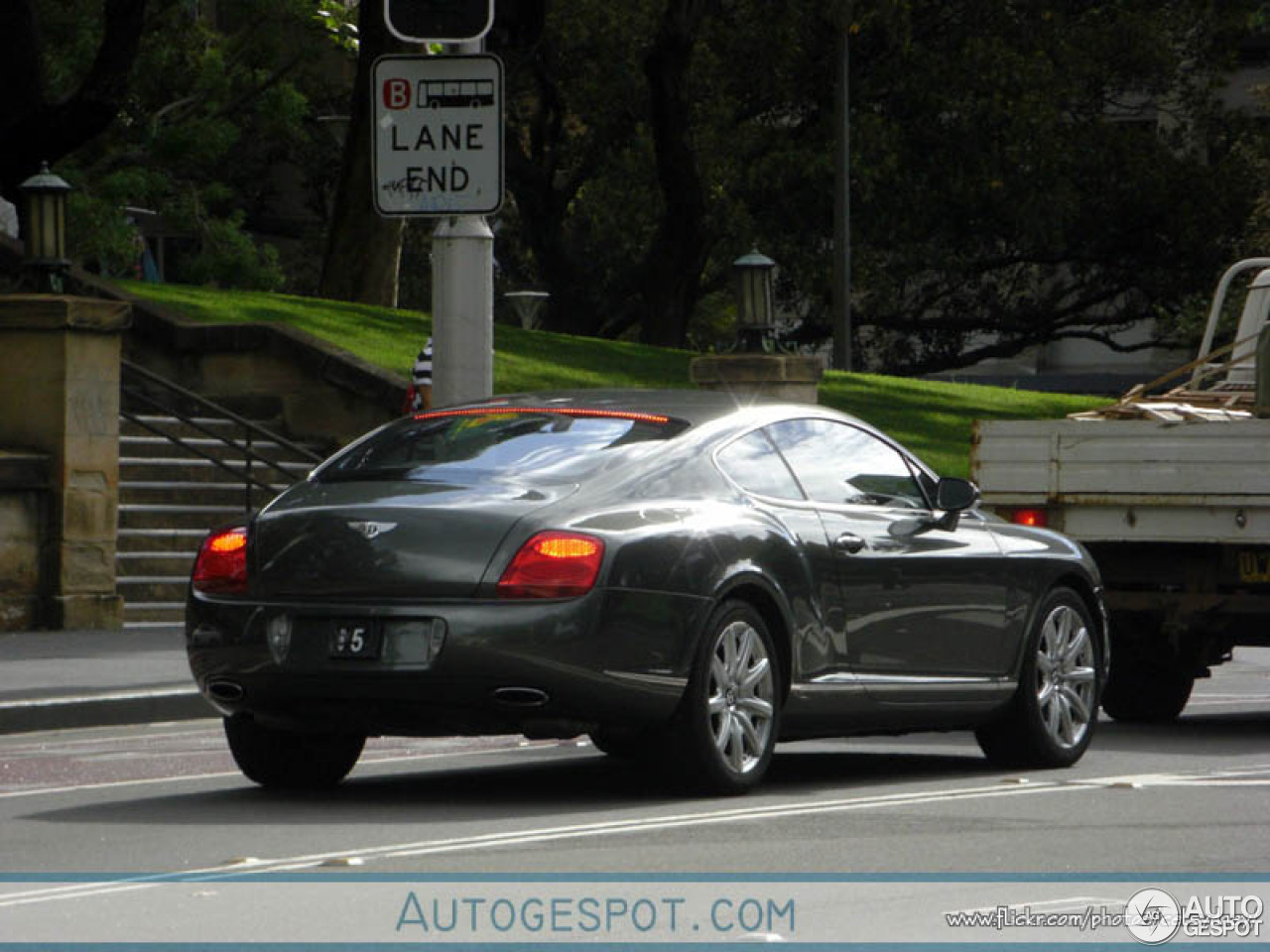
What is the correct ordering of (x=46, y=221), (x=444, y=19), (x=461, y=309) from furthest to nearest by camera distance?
(x=46, y=221) < (x=461, y=309) < (x=444, y=19)

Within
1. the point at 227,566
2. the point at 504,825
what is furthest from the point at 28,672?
the point at 504,825

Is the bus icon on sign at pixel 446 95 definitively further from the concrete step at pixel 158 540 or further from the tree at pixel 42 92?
the tree at pixel 42 92

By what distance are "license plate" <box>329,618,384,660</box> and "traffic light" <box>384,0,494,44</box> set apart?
18.3 feet

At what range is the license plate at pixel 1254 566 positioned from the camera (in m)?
12.9

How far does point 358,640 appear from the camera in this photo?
9.05 m

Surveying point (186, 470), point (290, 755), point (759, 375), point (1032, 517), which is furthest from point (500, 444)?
point (759, 375)

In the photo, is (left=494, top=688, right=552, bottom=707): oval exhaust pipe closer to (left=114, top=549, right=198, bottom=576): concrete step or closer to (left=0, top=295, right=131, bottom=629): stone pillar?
(left=0, top=295, right=131, bottom=629): stone pillar

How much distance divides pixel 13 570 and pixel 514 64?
19909mm

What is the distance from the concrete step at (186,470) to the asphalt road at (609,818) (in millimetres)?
9557

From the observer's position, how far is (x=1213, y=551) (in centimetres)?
1305

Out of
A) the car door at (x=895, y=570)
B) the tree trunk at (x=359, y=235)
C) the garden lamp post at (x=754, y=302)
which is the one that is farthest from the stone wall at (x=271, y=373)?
the car door at (x=895, y=570)

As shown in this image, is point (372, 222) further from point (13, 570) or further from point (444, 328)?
point (444, 328)

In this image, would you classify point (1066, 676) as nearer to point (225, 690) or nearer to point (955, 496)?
point (955, 496)

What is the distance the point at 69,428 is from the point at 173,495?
2.82m
